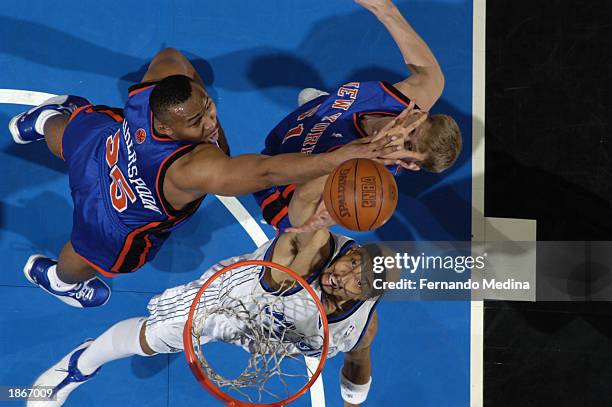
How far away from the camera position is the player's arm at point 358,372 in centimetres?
404

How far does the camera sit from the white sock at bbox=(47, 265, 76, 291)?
3.92 m

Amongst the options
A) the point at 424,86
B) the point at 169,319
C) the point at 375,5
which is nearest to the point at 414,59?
the point at 424,86

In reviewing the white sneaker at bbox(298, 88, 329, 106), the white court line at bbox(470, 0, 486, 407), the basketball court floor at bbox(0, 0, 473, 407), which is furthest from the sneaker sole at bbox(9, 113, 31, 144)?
the white court line at bbox(470, 0, 486, 407)

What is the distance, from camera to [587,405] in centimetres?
426

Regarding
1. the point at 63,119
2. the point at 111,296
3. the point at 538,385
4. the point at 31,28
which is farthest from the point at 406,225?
the point at 31,28

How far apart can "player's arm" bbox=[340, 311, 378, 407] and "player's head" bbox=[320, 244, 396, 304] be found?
10.1 inches

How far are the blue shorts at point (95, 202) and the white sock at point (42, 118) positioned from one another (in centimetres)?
24

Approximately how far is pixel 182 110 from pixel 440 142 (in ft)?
4.83

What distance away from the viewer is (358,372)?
4.06 m

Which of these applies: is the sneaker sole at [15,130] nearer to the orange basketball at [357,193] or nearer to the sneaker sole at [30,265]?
the sneaker sole at [30,265]

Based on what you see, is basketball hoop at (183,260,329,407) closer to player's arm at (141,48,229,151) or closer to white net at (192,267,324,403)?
white net at (192,267,324,403)

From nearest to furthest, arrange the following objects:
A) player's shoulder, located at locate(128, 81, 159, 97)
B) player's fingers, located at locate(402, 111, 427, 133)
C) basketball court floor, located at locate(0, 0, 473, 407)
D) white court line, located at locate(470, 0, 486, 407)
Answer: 1. player's fingers, located at locate(402, 111, 427, 133)
2. player's shoulder, located at locate(128, 81, 159, 97)
3. basketball court floor, located at locate(0, 0, 473, 407)
4. white court line, located at locate(470, 0, 486, 407)

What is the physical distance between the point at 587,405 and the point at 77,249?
353 cm

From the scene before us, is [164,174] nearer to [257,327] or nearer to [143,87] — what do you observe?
[143,87]
